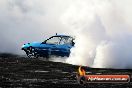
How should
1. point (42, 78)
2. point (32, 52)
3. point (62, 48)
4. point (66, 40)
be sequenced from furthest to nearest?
point (32, 52) → point (66, 40) → point (62, 48) → point (42, 78)

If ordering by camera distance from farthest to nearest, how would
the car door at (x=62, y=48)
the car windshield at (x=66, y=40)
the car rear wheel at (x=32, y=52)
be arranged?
1. the car rear wheel at (x=32, y=52)
2. the car windshield at (x=66, y=40)
3. the car door at (x=62, y=48)

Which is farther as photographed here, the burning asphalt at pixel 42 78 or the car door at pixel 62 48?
the car door at pixel 62 48

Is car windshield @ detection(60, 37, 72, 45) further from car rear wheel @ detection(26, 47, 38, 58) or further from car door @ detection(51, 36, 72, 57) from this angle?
car rear wheel @ detection(26, 47, 38, 58)

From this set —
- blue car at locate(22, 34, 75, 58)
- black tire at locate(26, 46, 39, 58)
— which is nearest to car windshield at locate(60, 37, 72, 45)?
blue car at locate(22, 34, 75, 58)

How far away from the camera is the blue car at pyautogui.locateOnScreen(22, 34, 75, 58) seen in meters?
33.4

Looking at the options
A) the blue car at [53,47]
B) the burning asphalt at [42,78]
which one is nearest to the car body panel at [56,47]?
the blue car at [53,47]

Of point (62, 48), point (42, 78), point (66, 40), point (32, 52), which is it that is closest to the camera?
point (42, 78)

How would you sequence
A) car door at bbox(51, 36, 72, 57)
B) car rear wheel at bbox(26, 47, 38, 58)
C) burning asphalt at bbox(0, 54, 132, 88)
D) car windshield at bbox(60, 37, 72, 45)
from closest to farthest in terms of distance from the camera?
burning asphalt at bbox(0, 54, 132, 88) < car door at bbox(51, 36, 72, 57) < car windshield at bbox(60, 37, 72, 45) < car rear wheel at bbox(26, 47, 38, 58)

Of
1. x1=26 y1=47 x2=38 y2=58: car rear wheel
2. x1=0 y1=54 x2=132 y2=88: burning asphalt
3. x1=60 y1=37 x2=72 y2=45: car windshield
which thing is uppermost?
x1=60 y1=37 x2=72 y2=45: car windshield

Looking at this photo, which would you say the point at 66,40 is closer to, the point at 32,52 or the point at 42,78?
the point at 32,52

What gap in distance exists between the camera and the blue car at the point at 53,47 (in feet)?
110

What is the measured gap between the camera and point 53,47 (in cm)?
3381

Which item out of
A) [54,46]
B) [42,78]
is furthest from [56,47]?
[42,78]

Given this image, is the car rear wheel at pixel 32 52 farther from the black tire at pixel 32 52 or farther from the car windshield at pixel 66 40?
the car windshield at pixel 66 40
